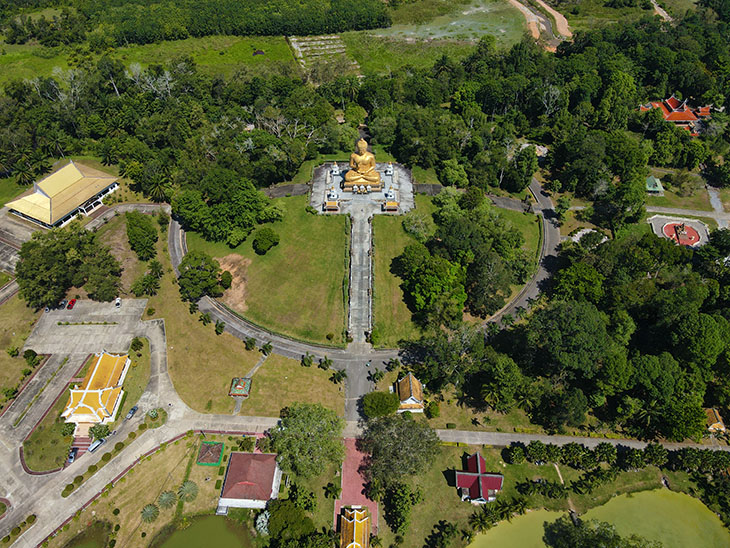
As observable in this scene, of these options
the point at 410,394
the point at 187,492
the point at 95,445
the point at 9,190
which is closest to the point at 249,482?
the point at 187,492

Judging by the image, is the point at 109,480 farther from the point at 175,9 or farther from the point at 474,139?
the point at 175,9

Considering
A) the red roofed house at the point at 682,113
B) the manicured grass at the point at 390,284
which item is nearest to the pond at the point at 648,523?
the manicured grass at the point at 390,284

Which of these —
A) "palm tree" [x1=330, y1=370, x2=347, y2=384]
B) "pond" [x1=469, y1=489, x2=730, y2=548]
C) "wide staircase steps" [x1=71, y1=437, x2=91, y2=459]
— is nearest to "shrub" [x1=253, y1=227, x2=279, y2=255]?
"palm tree" [x1=330, y1=370, x2=347, y2=384]

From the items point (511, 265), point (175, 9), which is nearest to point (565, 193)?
point (511, 265)

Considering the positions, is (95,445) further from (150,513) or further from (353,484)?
(353,484)

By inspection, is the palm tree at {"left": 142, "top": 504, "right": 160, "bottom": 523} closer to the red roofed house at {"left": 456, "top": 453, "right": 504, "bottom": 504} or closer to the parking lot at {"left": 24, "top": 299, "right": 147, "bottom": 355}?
the parking lot at {"left": 24, "top": 299, "right": 147, "bottom": 355}
